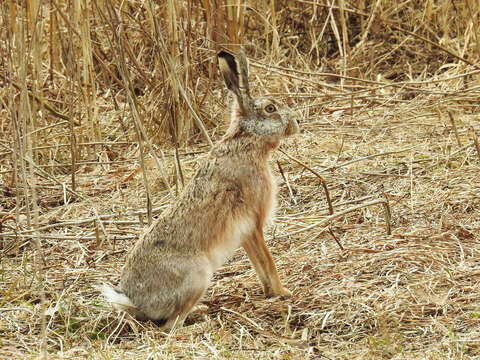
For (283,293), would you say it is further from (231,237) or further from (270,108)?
(270,108)

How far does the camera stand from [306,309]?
3.96 meters

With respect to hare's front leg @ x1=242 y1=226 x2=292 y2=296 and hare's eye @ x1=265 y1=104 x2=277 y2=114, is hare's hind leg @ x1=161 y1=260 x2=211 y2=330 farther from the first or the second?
hare's eye @ x1=265 y1=104 x2=277 y2=114

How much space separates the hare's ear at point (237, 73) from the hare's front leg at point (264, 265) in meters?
0.77

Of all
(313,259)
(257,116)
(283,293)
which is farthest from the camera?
(313,259)

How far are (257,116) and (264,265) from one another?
0.87 metres

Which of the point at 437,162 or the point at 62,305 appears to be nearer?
the point at 62,305

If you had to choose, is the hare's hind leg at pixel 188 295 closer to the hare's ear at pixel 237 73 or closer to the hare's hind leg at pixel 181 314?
the hare's hind leg at pixel 181 314

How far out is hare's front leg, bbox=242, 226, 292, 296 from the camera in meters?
4.16

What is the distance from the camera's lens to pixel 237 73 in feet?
13.8

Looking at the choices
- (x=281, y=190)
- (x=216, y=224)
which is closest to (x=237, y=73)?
(x=216, y=224)

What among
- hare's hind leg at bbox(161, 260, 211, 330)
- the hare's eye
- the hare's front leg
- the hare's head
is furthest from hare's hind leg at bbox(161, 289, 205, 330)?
the hare's eye

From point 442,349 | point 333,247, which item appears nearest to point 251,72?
point 333,247

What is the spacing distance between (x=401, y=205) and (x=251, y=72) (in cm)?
280

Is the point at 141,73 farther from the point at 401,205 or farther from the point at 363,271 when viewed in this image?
the point at 363,271
